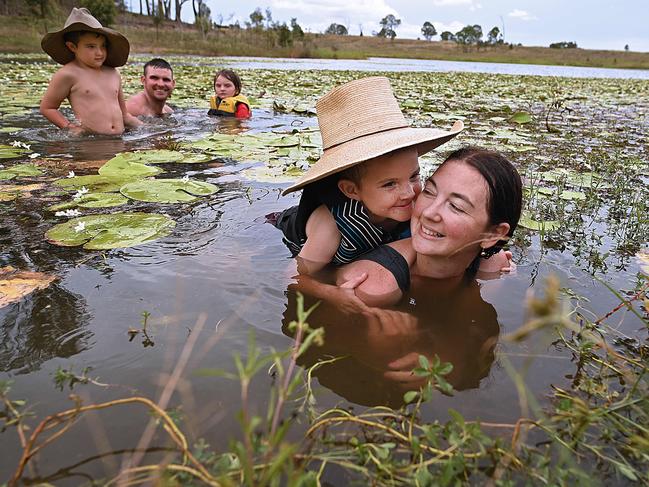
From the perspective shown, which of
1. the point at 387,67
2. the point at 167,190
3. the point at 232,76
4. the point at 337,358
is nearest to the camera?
the point at 337,358

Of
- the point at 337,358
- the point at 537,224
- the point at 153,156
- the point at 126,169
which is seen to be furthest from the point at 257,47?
the point at 337,358

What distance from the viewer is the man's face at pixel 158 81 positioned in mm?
6212

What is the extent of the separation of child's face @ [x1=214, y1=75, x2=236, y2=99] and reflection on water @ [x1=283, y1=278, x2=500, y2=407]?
17.3 ft

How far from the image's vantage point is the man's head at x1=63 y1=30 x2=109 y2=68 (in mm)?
4625

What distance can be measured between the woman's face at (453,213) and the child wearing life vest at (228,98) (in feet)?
17.0

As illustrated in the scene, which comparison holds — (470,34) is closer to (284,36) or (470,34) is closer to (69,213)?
(284,36)

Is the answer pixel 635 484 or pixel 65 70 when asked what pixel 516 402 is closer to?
pixel 635 484

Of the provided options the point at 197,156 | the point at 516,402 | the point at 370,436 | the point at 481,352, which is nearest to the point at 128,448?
the point at 370,436

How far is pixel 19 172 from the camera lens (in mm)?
3582

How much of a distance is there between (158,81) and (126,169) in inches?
117

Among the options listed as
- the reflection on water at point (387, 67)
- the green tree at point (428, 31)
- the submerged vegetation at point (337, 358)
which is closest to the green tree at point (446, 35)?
the green tree at point (428, 31)

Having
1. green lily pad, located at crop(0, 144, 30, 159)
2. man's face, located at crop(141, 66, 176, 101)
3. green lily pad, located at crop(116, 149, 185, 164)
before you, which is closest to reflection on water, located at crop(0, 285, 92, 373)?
green lily pad, located at crop(116, 149, 185, 164)

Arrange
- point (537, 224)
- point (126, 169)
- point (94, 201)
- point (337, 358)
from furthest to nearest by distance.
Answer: point (126, 169) < point (94, 201) < point (537, 224) < point (337, 358)

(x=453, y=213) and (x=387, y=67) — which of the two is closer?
(x=453, y=213)
